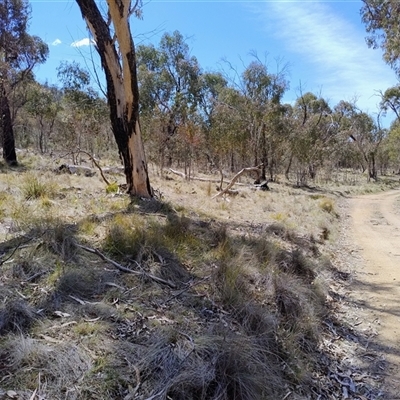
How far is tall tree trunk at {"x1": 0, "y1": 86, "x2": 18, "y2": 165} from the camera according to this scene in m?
14.3

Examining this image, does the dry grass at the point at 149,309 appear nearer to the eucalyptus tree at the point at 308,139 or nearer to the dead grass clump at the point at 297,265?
the dead grass clump at the point at 297,265

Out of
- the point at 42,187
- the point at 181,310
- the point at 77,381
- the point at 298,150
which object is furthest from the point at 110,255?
the point at 298,150

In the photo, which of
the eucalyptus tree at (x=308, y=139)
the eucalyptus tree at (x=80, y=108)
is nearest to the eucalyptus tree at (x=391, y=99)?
the eucalyptus tree at (x=308, y=139)

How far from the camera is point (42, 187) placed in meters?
6.75

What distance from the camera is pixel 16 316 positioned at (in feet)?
9.40

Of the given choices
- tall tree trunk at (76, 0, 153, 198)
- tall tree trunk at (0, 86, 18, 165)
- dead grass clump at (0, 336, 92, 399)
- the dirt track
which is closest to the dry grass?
dead grass clump at (0, 336, 92, 399)

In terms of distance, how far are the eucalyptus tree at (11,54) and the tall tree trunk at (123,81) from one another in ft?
26.5

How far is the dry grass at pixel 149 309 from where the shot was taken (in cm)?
250

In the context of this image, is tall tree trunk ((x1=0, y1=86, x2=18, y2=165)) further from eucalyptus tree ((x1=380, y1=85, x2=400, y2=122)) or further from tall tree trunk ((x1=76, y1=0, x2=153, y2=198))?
eucalyptus tree ((x1=380, y1=85, x2=400, y2=122))

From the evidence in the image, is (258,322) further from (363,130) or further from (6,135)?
(363,130)

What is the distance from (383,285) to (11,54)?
1722cm

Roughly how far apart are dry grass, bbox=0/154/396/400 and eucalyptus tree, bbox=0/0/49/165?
9.66 meters

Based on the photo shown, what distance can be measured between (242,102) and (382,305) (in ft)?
63.3

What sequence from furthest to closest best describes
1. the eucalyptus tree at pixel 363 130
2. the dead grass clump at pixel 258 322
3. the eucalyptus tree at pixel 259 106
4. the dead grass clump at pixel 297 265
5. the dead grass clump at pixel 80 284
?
1. the eucalyptus tree at pixel 363 130
2. the eucalyptus tree at pixel 259 106
3. the dead grass clump at pixel 297 265
4. the dead grass clump at pixel 258 322
5. the dead grass clump at pixel 80 284
